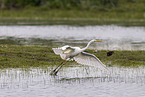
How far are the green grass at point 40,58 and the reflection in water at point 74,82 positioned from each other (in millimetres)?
1074

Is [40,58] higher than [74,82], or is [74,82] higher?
[40,58]

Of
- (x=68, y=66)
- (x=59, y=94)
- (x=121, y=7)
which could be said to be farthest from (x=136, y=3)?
(x=59, y=94)

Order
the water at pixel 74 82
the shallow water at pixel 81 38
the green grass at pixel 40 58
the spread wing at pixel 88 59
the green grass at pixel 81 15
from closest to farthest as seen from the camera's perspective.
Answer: the water at pixel 74 82
the spread wing at pixel 88 59
the green grass at pixel 40 58
the shallow water at pixel 81 38
the green grass at pixel 81 15

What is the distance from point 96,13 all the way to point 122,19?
26.8ft

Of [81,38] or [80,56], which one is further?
[81,38]

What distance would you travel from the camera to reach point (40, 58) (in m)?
19.6

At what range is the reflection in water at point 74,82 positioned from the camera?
1375 cm

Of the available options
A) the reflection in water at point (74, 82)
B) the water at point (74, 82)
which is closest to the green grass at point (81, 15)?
the water at point (74, 82)

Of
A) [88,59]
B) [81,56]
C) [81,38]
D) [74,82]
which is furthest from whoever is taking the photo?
[81,38]

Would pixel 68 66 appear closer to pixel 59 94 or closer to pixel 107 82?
pixel 107 82

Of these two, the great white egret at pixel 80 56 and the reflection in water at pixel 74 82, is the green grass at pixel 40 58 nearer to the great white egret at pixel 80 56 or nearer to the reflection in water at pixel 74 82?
the reflection in water at pixel 74 82

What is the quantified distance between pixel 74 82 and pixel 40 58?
4698 millimetres

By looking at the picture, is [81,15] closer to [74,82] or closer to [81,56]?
[81,56]

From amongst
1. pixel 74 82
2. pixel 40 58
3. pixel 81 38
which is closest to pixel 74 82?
pixel 74 82
